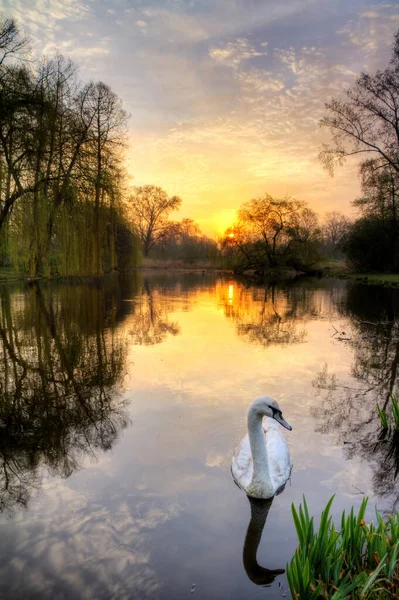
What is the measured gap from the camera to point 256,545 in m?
2.82

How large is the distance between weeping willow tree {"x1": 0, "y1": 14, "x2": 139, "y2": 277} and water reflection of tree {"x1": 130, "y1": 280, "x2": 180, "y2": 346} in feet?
6.70

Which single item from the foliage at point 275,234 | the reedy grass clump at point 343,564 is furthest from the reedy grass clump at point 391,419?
the foliage at point 275,234

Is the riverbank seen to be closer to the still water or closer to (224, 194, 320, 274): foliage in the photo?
(224, 194, 320, 274): foliage

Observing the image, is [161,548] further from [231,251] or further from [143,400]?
[231,251]

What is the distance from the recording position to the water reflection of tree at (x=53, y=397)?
3789mm

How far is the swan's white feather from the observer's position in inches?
135

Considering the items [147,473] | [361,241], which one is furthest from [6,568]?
[361,241]

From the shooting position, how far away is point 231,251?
39500 millimetres

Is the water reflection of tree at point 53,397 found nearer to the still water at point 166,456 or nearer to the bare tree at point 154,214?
the still water at point 166,456

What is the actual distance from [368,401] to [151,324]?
6928 millimetres

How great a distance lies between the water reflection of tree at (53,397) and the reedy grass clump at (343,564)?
7.81 feet

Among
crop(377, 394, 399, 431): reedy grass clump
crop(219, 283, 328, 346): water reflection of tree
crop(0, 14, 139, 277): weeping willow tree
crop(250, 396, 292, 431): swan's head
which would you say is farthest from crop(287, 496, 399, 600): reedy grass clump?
crop(0, 14, 139, 277): weeping willow tree

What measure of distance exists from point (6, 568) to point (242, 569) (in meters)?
1.62

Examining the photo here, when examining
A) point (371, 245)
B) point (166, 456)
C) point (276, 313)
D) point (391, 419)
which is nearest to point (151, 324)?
point (276, 313)
